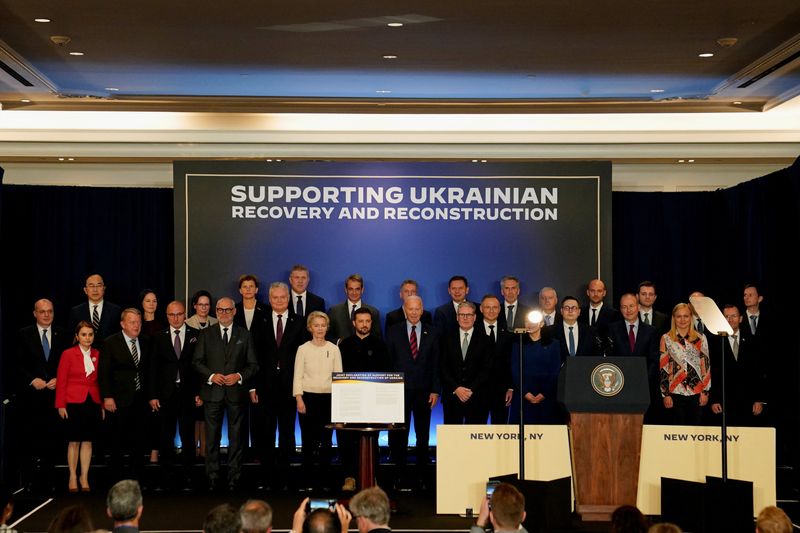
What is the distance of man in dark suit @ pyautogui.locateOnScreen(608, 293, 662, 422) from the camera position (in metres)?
8.86

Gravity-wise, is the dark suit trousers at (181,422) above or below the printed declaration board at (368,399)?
below

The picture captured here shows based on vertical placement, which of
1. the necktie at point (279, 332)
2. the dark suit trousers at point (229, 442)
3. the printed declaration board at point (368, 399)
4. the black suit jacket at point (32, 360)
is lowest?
the dark suit trousers at point (229, 442)

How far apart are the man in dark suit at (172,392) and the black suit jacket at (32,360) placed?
0.88 meters

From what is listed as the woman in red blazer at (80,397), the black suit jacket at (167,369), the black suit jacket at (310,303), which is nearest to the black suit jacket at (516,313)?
the black suit jacket at (310,303)

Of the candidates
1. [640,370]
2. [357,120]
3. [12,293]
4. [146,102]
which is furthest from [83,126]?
[640,370]

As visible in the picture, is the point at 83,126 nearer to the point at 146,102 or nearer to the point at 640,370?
the point at 146,102

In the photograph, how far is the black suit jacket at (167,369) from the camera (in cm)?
886

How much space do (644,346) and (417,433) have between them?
1.99m

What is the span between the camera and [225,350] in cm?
866

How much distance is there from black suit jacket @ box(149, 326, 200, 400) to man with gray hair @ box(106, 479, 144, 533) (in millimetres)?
4611

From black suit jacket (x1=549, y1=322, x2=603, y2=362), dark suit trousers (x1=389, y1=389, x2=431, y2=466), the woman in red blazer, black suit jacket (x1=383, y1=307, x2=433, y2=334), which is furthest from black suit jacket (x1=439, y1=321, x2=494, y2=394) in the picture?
the woman in red blazer

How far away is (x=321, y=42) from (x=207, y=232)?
127 inches

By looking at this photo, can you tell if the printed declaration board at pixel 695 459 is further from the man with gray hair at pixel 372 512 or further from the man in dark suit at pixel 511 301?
the man with gray hair at pixel 372 512

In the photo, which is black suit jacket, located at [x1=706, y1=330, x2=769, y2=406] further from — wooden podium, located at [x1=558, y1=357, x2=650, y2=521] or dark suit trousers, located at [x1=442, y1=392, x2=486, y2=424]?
wooden podium, located at [x1=558, y1=357, x2=650, y2=521]
